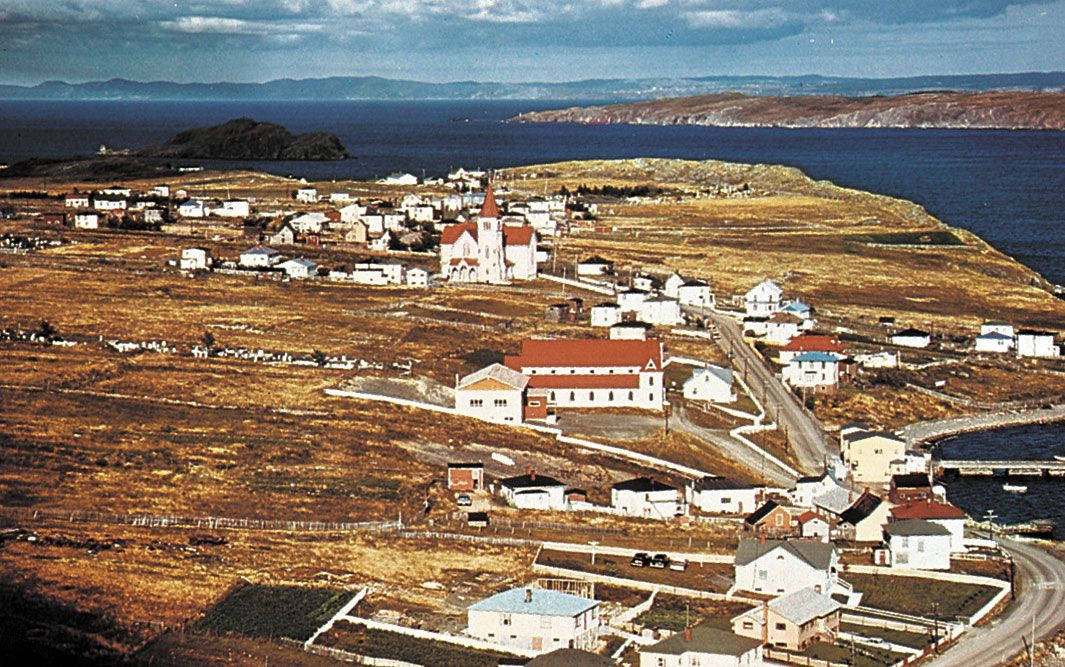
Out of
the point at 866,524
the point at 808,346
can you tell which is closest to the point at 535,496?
the point at 866,524

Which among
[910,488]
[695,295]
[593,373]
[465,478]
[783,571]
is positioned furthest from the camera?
[695,295]

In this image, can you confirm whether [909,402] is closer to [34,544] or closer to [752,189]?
[34,544]

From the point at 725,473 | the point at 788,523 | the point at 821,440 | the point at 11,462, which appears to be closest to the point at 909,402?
the point at 821,440

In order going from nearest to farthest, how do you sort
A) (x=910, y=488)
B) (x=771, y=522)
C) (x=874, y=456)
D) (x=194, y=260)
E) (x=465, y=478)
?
(x=771, y=522) → (x=465, y=478) → (x=910, y=488) → (x=874, y=456) → (x=194, y=260)

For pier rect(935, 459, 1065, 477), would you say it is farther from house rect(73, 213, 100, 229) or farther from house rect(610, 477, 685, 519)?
house rect(73, 213, 100, 229)

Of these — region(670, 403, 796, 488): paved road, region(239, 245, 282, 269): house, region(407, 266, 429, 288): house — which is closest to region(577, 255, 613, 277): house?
region(407, 266, 429, 288): house

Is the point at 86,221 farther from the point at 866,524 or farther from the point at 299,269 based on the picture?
the point at 866,524
